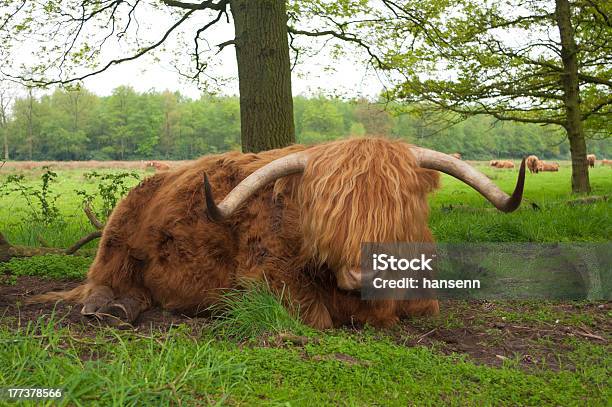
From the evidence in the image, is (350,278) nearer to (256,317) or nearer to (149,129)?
(256,317)

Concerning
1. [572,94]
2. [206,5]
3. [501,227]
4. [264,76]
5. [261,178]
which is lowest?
[501,227]

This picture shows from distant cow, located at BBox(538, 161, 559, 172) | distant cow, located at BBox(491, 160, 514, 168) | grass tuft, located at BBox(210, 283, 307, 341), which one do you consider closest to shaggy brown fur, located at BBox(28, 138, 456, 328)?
grass tuft, located at BBox(210, 283, 307, 341)

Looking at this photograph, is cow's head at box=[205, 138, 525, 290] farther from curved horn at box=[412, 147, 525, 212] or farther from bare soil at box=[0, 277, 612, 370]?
bare soil at box=[0, 277, 612, 370]

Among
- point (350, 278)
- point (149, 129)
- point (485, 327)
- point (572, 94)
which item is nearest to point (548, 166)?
point (149, 129)

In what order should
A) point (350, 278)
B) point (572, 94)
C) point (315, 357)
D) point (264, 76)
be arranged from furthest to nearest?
point (572, 94), point (264, 76), point (350, 278), point (315, 357)

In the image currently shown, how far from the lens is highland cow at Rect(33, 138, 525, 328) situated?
10.9 feet

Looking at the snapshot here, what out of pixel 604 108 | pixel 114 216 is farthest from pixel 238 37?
pixel 604 108

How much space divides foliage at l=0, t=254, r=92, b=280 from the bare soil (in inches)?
31.1

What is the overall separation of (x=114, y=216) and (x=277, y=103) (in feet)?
9.30

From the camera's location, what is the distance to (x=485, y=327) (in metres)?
3.77

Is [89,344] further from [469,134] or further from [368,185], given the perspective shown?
[469,134]

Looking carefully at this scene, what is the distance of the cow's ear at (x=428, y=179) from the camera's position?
3621mm

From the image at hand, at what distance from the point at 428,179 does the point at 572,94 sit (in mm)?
11669

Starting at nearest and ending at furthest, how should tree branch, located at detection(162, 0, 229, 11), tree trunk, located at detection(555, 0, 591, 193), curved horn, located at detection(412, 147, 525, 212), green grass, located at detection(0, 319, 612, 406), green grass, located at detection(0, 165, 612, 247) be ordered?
green grass, located at detection(0, 319, 612, 406)
curved horn, located at detection(412, 147, 525, 212)
green grass, located at detection(0, 165, 612, 247)
tree branch, located at detection(162, 0, 229, 11)
tree trunk, located at detection(555, 0, 591, 193)
